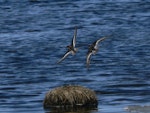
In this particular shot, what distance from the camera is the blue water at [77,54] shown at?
27656mm

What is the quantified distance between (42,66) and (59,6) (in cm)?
3103

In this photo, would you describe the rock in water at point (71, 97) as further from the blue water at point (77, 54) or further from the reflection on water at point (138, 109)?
the reflection on water at point (138, 109)

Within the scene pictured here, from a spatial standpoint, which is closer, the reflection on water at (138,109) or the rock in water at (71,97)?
the reflection on water at (138,109)

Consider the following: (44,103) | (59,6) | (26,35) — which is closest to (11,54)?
(26,35)

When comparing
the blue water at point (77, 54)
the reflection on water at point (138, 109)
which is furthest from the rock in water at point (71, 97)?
the reflection on water at point (138, 109)

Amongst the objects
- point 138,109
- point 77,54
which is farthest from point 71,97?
point 77,54

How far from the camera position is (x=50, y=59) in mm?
38531

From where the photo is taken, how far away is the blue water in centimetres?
2766

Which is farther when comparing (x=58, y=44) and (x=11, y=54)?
(x=58, y=44)

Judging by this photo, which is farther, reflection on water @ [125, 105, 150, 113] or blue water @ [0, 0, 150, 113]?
blue water @ [0, 0, 150, 113]

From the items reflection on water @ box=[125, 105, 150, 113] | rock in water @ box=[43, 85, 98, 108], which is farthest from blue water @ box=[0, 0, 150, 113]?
rock in water @ box=[43, 85, 98, 108]

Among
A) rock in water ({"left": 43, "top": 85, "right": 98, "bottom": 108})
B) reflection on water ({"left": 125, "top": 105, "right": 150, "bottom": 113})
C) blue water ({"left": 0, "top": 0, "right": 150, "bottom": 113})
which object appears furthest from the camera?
blue water ({"left": 0, "top": 0, "right": 150, "bottom": 113})

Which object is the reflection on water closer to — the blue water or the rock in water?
the blue water

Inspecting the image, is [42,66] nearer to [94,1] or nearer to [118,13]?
[118,13]
